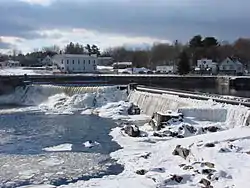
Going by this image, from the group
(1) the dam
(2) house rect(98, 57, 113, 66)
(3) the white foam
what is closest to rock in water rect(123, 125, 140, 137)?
(3) the white foam

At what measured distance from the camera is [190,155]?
62.8 feet

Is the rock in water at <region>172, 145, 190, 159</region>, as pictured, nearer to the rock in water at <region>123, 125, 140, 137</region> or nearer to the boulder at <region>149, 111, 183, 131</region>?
the rock in water at <region>123, 125, 140, 137</region>

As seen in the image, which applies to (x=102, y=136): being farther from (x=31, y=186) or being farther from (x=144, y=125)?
(x=31, y=186)

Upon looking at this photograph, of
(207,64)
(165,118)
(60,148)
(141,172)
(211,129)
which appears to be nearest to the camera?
(141,172)

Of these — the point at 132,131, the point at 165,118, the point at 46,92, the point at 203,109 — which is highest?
the point at 203,109

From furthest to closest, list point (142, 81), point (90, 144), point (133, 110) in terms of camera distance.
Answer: point (142, 81)
point (133, 110)
point (90, 144)

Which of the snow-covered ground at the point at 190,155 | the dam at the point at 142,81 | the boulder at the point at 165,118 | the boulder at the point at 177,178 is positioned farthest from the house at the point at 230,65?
the boulder at the point at 177,178

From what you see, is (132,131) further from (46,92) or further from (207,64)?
(207,64)

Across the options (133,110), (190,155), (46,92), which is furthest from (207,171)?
(46,92)

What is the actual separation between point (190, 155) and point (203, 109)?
36.4 feet

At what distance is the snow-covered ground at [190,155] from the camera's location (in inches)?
636

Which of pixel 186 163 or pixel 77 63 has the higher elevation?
pixel 77 63

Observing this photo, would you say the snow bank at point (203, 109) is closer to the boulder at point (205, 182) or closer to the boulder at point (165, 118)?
the boulder at point (165, 118)

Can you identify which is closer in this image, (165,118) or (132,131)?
(132,131)
